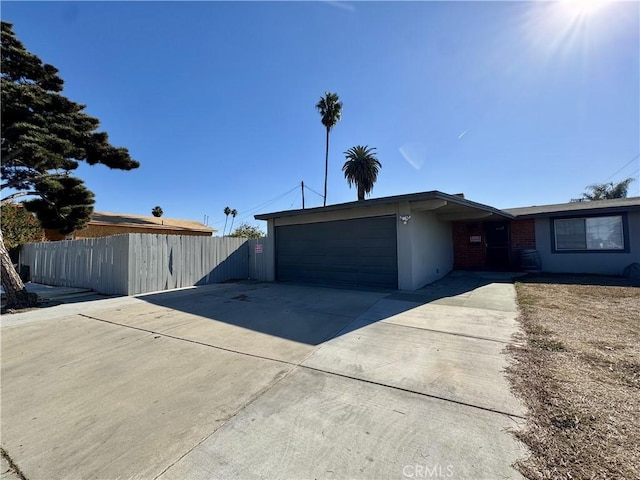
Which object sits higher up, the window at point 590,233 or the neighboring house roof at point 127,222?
the neighboring house roof at point 127,222

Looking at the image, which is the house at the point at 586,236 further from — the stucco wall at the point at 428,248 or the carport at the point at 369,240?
the stucco wall at the point at 428,248

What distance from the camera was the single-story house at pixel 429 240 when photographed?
8.19 m

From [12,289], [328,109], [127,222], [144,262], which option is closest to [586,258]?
[144,262]

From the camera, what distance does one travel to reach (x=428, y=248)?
9.45 metres

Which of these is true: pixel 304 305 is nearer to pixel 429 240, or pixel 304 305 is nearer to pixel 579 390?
pixel 579 390

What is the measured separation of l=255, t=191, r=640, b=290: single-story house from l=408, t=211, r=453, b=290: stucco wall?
32 millimetres

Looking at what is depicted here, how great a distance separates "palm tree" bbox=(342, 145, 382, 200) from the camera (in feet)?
78.9

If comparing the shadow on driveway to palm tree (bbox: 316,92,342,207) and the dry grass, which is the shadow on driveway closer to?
the dry grass

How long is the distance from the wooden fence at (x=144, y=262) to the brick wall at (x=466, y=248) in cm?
879

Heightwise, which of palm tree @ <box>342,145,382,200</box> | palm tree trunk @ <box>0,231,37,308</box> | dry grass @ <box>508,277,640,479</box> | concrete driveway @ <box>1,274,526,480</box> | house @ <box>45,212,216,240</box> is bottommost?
concrete driveway @ <box>1,274,526,480</box>

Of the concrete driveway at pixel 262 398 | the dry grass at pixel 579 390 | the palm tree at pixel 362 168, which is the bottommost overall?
the concrete driveway at pixel 262 398

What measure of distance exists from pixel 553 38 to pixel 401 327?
7.85m

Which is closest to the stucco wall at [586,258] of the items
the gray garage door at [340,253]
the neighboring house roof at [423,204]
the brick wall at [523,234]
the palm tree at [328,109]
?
the brick wall at [523,234]

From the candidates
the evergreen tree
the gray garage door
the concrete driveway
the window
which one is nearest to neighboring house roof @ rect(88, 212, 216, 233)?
the evergreen tree
